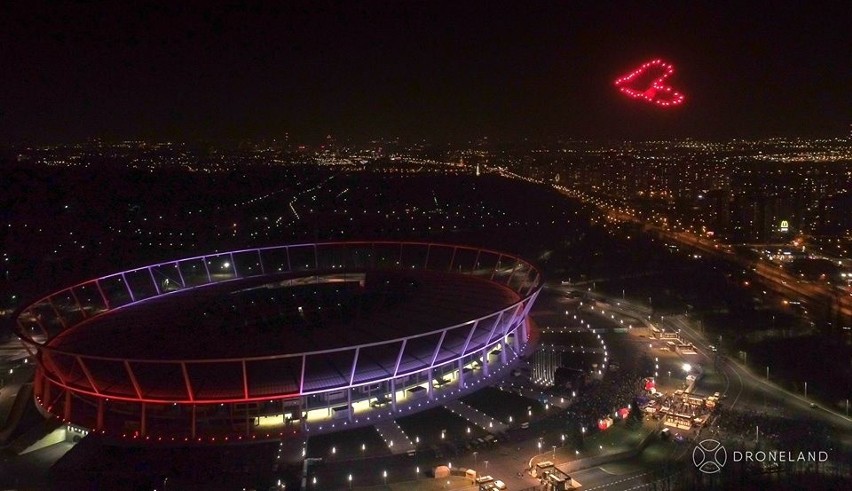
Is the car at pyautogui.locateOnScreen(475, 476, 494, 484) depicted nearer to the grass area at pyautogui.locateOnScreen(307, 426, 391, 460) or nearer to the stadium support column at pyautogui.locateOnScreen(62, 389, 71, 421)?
the grass area at pyautogui.locateOnScreen(307, 426, 391, 460)

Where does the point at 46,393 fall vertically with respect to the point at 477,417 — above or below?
above

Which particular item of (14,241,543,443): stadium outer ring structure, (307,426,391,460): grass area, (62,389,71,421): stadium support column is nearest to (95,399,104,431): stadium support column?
(14,241,543,443): stadium outer ring structure

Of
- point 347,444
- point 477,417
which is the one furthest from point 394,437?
point 477,417

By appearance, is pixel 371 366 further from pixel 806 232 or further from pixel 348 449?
pixel 806 232

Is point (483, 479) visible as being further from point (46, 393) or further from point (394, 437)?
point (46, 393)

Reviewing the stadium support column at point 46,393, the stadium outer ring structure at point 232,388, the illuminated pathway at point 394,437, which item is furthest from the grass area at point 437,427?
the stadium support column at point 46,393

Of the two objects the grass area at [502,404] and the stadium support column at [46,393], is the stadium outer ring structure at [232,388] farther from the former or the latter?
the grass area at [502,404]

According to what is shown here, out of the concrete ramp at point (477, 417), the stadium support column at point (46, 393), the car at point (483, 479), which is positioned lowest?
the concrete ramp at point (477, 417)

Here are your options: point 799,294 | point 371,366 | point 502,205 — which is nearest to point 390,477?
point 371,366
